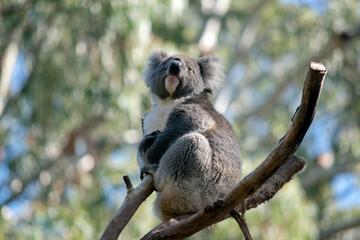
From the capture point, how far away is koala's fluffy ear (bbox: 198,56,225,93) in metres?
4.55

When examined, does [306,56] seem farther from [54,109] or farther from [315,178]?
[54,109]

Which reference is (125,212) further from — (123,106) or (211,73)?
(123,106)

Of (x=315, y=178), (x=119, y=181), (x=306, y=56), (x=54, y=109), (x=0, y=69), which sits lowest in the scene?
(x=315, y=178)

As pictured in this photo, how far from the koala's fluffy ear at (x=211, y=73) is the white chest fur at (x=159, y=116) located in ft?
1.26

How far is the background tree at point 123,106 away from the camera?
8.43 metres

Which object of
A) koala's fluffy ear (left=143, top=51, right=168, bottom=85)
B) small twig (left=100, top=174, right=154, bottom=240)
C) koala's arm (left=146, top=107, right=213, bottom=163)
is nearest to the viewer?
small twig (left=100, top=174, right=154, bottom=240)

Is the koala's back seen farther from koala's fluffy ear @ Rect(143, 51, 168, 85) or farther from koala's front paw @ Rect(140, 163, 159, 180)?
koala's fluffy ear @ Rect(143, 51, 168, 85)

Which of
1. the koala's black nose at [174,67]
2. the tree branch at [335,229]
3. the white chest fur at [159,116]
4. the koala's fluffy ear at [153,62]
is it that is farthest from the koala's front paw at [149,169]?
the tree branch at [335,229]

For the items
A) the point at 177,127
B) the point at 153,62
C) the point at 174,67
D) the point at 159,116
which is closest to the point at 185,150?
the point at 177,127

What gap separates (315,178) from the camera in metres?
12.4

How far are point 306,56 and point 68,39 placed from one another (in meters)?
5.69

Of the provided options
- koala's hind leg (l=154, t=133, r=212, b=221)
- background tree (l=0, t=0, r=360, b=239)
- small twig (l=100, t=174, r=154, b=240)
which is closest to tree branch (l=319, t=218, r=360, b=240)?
background tree (l=0, t=0, r=360, b=239)

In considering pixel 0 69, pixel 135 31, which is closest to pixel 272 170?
pixel 135 31

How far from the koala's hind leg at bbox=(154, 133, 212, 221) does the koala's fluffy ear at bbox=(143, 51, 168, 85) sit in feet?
4.10
